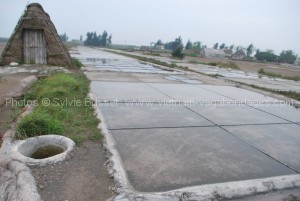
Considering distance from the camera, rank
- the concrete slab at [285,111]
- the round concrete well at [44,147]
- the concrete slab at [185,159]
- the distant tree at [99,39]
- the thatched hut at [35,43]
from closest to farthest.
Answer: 1. the concrete slab at [185,159]
2. the round concrete well at [44,147]
3. the concrete slab at [285,111]
4. the thatched hut at [35,43]
5. the distant tree at [99,39]

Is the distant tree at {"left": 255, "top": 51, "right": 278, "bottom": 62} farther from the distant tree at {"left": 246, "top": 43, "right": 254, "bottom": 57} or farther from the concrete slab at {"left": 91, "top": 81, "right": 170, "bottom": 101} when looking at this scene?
the concrete slab at {"left": 91, "top": 81, "right": 170, "bottom": 101}

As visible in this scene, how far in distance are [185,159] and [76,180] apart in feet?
4.44

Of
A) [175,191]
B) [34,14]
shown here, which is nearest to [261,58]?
[34,14]

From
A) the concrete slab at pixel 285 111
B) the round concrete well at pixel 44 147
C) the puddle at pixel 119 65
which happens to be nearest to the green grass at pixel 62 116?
the round concrete well at pixel 44 147

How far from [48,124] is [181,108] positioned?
9.69ft

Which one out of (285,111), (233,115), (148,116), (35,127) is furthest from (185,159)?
(285,111)

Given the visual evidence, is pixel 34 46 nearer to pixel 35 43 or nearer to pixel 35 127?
pixel 35 43

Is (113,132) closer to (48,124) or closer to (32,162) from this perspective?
(48,124)

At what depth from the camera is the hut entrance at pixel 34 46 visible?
1071cm

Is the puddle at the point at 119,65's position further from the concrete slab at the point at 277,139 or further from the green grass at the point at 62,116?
the concrete slab at the point at 277,139

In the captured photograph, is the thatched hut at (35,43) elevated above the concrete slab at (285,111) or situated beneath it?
elevated above

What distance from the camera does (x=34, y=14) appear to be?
10.5m

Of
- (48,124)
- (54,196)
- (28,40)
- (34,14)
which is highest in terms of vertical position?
(34,14)

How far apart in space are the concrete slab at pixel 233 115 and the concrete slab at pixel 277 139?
295mm
